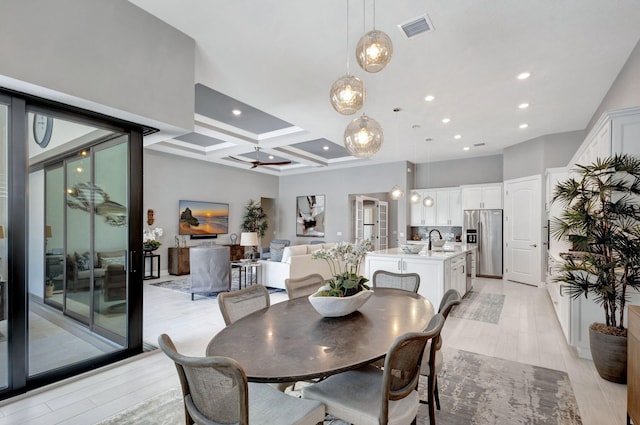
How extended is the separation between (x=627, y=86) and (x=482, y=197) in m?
4.28

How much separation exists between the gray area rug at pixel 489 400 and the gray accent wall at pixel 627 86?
296cm

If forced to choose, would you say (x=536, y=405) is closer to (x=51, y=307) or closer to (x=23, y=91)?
(x=51, y=307)

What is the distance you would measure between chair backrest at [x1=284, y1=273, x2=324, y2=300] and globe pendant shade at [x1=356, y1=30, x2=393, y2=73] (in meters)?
1.73

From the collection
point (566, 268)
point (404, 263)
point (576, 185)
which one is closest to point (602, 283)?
point (566, 268)

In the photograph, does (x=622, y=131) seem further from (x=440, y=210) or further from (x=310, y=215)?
(x=310, y=215)

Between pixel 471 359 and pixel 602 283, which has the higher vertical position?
pixel 602 283

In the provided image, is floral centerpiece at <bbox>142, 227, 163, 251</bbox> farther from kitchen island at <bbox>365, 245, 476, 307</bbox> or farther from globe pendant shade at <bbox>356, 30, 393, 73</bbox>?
globe pendant shade at <bbox>356, 30, 393, 73</bbox>

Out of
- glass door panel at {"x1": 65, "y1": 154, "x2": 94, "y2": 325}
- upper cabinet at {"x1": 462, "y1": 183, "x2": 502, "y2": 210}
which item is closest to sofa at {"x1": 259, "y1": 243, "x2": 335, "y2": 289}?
glass door panel at {"x1": 65, "y1": 154, "x2": 94, "y2": 325}

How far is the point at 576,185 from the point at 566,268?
764 millimetres

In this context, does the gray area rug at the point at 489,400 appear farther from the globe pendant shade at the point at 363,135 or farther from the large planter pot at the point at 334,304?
the globe pendant shade at the point at 363,135

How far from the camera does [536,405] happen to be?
2244mm

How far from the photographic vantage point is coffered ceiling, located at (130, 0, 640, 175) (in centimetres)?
262

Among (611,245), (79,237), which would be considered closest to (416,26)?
(611,245)

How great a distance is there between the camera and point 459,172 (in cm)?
843
